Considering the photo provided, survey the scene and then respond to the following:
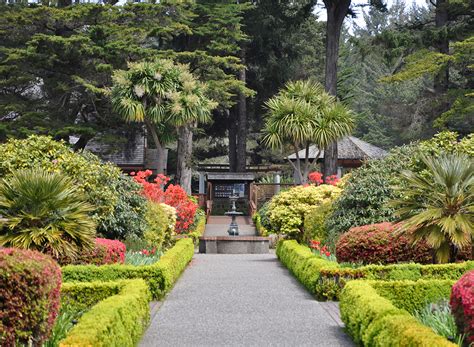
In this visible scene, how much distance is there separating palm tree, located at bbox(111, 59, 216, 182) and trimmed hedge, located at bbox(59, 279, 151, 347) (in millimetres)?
22946

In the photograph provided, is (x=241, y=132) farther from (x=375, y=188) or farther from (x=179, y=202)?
(x=375, y=188)

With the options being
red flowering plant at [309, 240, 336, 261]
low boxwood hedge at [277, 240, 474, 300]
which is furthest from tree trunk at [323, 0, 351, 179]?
low boxwood hedge at [277, 240, 474, 300]

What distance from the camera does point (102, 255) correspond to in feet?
48.0

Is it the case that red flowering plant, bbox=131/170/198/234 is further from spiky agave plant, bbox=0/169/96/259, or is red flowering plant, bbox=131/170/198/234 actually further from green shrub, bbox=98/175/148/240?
spiky agave plant, bbox=0/169/96/259

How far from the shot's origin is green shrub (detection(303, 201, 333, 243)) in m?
20.4

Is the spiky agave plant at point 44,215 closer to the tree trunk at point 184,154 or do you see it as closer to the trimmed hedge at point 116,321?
the trimmed hedge at point 116,321

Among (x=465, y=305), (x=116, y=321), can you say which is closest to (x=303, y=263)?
(x=116, y=321)

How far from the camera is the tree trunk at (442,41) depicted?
35.5 m

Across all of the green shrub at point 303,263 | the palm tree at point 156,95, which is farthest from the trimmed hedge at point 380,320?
the palm tree at point 156,95

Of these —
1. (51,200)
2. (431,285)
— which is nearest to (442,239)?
(431,285)

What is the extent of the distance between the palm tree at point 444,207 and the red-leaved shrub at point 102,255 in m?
5.22

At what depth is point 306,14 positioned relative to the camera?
4044 centimetres

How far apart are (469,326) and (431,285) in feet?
12.6

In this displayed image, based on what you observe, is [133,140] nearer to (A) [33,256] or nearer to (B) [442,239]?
(B) [442,239]
